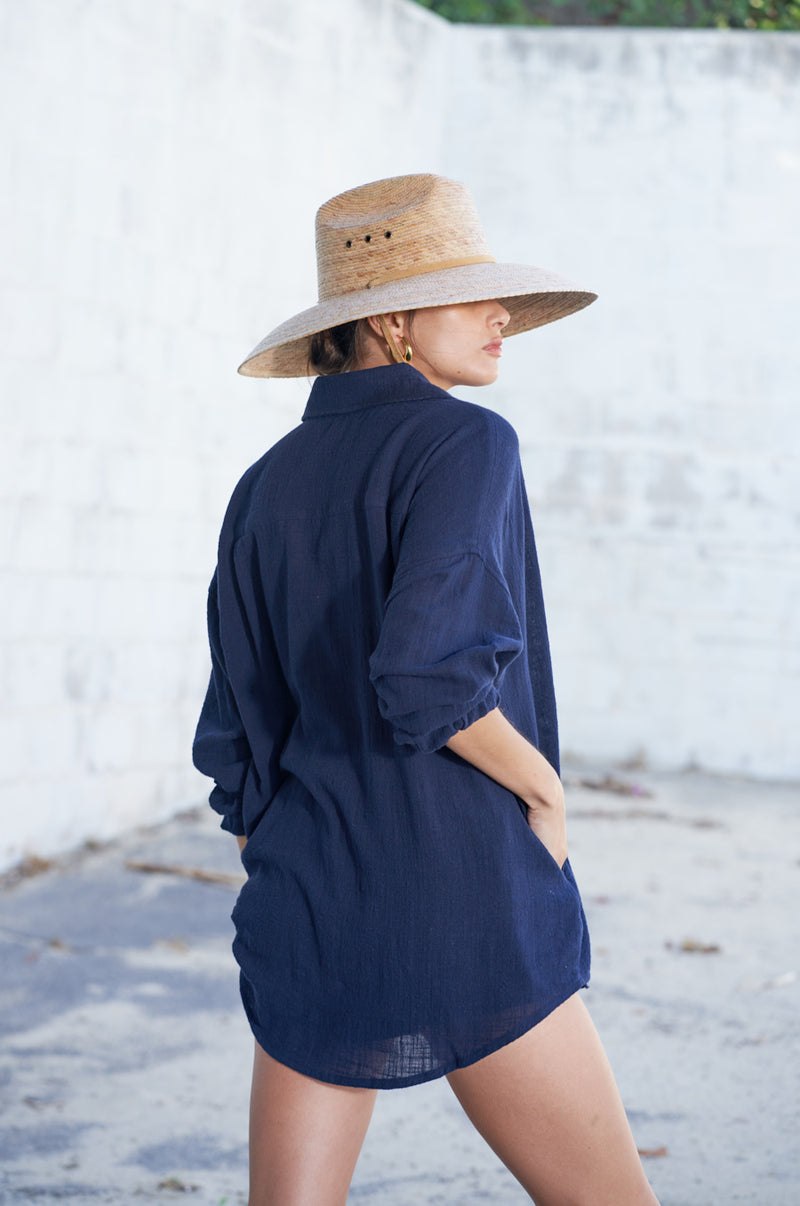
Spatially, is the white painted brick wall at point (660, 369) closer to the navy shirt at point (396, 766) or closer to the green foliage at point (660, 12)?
the green foliage at point (660, 12)

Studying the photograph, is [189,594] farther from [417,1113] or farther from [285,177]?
[417,1113]

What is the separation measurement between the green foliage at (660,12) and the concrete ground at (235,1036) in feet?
19.4

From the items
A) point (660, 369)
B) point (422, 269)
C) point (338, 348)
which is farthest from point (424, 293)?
point (660, 369)

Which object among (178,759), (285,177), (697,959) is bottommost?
(697,959)

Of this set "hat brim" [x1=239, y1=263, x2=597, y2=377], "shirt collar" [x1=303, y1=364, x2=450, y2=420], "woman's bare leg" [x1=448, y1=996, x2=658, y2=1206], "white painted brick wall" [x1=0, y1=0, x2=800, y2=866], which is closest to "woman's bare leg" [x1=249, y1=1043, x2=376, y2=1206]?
"woman's bare leg" [x1=448, y1=996, x2=658, y2=1206]

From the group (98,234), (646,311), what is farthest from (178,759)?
(646,311)

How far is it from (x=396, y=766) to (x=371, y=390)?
0.41m

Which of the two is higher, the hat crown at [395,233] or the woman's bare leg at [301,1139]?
the hat crown at [395,233]

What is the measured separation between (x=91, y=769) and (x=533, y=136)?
454 centimetres

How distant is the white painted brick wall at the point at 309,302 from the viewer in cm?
434

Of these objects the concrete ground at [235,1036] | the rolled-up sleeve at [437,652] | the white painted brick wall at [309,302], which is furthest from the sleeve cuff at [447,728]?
the white painted brick wall at [309,302]

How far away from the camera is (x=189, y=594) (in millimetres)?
5172

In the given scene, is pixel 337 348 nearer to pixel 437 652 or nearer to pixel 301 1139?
pixel 437 652

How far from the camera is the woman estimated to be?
1.23 m
